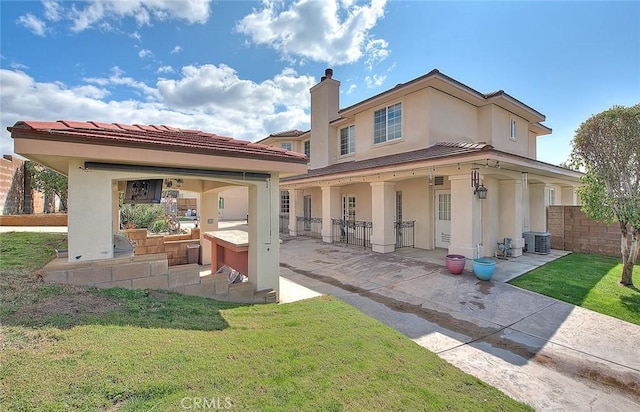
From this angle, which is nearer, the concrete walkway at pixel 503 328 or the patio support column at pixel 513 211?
the concrete walkway at pixel 503 328

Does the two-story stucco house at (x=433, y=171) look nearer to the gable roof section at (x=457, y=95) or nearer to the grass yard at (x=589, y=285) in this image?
the gable roof section at (x=457, y=95)

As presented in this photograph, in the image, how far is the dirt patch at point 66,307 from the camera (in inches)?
132

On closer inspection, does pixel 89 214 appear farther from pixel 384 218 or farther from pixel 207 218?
pixel 384 218

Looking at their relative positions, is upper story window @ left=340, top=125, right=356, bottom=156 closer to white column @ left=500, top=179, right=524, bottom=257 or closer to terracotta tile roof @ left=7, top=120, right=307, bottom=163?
white column @ left=500, top=179, right=524, bottom=257

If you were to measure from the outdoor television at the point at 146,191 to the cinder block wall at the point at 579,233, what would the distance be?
624 inches

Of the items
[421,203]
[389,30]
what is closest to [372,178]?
[421,203]

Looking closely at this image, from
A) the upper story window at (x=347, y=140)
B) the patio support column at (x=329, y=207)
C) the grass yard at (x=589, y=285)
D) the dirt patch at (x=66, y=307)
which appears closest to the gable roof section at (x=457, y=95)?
the upper story window at (x=347, y=140)

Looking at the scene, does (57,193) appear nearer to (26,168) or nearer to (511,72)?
(26,168)

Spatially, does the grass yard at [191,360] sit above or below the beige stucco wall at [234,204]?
below

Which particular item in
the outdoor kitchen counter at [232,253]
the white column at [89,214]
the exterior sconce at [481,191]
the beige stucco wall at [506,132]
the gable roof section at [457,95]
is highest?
the gable roof section at [457,95]

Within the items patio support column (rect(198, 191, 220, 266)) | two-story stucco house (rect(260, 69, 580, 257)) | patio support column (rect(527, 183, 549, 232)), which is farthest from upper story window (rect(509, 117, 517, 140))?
patio support column (rect(198, 191, 220, 266))

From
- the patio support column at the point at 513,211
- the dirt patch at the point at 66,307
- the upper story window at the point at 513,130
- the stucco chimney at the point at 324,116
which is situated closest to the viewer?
the dirt patch at the point at 66,307

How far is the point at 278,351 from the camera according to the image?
150 inches

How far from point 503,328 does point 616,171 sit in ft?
20.7
